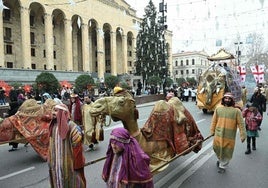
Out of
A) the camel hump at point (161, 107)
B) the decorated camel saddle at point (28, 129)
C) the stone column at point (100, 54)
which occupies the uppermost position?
the stone column at point (100, 54)

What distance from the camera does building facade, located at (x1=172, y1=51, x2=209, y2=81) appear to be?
104037mm

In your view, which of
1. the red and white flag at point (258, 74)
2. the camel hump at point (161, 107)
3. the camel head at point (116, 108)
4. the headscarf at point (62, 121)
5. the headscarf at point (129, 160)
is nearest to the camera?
the headscarf at point (129, 160)

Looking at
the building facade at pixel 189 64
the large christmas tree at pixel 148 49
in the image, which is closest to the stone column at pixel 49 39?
the large christmas tree at pixel 148 49

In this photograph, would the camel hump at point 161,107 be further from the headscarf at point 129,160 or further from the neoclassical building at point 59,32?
the neoclassical building at point 59,32

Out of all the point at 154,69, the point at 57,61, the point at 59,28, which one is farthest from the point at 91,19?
the point at 154,69

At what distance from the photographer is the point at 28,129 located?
7957 mm

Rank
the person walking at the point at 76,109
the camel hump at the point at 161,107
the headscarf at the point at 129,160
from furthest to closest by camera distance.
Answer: the person walking at the point at 76,109 → the camel hump at the point at 161,107 → the headscarf at the point at 129,160

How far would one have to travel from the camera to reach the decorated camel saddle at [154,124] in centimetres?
487

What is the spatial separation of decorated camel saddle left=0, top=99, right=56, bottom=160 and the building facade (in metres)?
95.9

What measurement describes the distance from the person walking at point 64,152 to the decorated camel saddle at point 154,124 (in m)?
0.60

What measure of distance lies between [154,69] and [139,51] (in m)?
4.09

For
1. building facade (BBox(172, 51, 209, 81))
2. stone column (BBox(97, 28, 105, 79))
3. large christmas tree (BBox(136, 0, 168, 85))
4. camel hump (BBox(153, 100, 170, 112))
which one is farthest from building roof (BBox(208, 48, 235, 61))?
building facade (BBox(172, 51, 209, 81))

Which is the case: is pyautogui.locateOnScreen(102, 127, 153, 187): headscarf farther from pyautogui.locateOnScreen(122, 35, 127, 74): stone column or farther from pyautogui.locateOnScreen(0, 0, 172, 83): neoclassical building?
pyautogui.locateOnScreen(122, 35, 127, 74): stone column

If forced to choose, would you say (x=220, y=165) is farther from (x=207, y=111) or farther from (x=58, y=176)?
(x=207, y=111)
